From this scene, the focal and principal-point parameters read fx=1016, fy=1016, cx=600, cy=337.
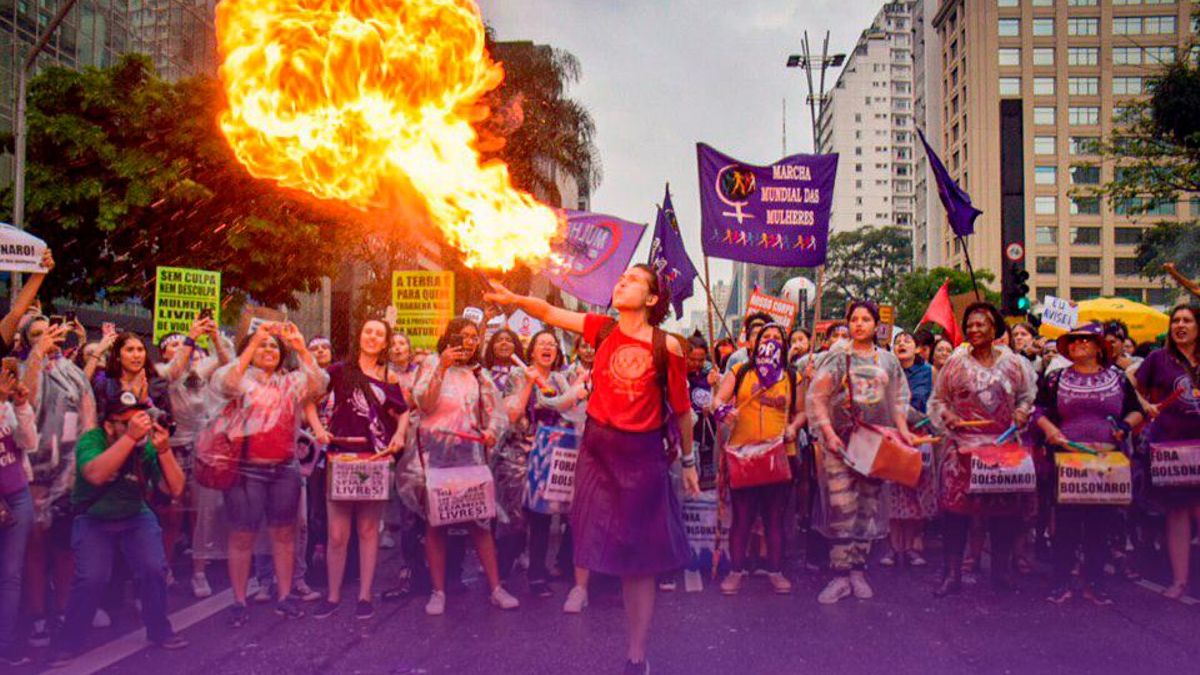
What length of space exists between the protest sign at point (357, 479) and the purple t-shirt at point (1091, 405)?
4.53 meters

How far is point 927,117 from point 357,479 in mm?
96240

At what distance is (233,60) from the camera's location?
7.11m

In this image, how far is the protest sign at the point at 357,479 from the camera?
20.7 feet

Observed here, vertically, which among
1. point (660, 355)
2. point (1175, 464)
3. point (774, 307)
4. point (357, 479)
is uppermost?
point (774, 307)

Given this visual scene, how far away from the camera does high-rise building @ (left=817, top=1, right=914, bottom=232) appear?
12912 cm

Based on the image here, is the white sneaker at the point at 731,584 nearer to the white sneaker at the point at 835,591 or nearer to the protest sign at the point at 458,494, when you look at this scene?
the white sneaker at the point at 835,591

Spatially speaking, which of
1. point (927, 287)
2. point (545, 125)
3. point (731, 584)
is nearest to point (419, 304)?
point (731, 584)

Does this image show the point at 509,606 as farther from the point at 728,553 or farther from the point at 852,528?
the point at 852,528

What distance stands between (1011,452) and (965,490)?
0.39 metres

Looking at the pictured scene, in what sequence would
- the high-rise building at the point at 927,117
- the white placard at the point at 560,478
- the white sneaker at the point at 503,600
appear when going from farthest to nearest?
the high-rise building at the point at 927,117, the white placard at the point at 560,478, the white sneaker at the point at 503,600

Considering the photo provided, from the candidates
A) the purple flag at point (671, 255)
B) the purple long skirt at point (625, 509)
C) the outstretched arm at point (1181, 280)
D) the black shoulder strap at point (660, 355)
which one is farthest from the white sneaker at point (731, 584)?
the purple flag at point (671, 255)

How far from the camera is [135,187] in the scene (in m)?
16.3

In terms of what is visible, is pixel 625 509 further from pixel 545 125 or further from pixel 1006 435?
pixel 545 125

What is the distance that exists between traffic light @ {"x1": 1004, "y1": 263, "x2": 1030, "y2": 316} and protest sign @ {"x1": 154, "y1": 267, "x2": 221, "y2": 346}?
1046 centimetres
